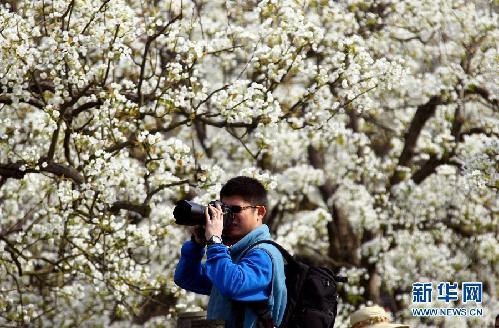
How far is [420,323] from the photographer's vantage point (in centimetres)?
1484

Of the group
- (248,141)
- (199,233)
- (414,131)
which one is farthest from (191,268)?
(414,131)

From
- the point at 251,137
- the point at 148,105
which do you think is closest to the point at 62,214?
the point at 148,105

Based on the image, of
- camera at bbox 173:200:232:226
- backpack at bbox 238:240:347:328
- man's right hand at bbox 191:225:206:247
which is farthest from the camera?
man's right hand at bbox 191:225:206:247

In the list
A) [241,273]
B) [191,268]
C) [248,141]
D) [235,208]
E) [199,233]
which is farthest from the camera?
[248,141]

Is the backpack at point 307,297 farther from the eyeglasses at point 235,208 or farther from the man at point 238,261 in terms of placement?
the eyeglasses at point 235,208

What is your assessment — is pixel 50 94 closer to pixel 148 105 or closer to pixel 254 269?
pixel 148 105

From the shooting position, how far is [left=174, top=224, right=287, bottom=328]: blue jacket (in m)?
4.35

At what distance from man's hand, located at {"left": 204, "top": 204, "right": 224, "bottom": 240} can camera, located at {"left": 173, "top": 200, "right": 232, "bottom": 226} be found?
48mm

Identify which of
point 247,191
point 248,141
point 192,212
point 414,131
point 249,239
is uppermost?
point 414,131

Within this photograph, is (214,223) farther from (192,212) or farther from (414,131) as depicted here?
(414,131)

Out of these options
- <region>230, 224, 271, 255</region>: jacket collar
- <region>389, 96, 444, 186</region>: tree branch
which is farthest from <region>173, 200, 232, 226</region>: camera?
<region>389, 96, 444, 186</region>: tree branch

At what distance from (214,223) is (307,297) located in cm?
54

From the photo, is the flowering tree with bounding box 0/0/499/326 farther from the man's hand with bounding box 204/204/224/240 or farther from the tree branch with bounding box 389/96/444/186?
the man's hand with bounding box 204/204/224/240

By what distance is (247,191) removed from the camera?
4.76 m
